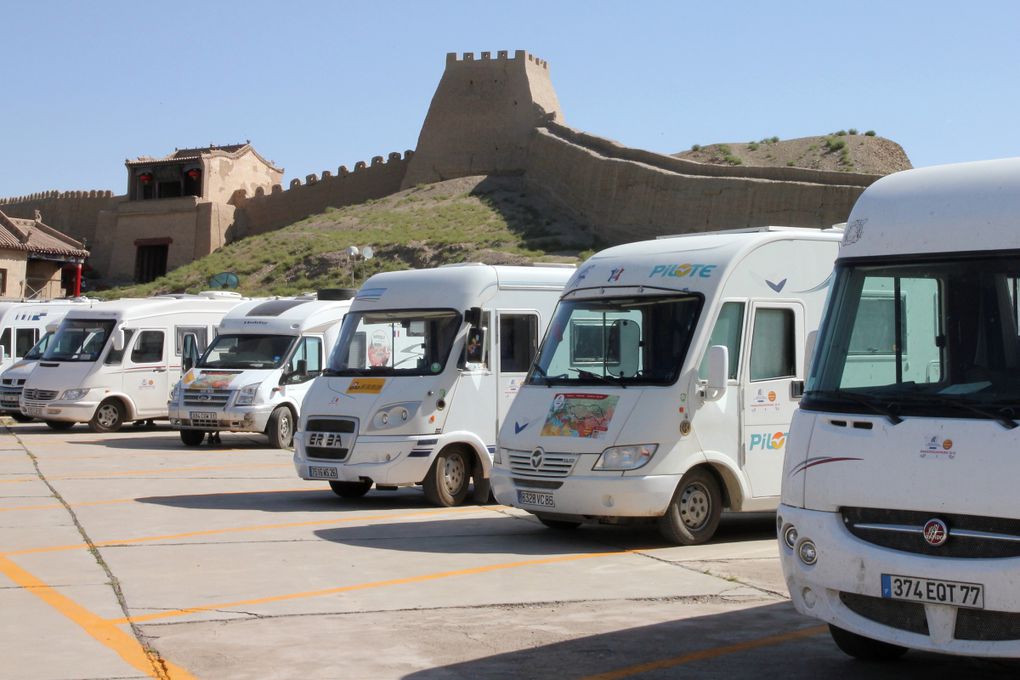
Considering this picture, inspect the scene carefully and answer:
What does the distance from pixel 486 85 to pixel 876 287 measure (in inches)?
2814

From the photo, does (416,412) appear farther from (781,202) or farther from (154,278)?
(154,278)

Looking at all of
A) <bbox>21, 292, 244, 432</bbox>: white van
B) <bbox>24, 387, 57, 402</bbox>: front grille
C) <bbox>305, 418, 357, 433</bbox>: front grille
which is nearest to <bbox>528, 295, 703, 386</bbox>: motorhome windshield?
<bbox>305, 418, 357, 433</bbox>: front grille

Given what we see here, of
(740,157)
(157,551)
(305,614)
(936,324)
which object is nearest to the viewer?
(936,324)

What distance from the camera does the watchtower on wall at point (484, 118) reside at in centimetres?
7494

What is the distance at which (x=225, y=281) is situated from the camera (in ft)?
222

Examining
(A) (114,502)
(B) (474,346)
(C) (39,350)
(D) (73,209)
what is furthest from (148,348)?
(D) (73,209)

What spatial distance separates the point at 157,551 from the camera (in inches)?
422

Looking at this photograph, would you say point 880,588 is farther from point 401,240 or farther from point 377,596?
point 401,240

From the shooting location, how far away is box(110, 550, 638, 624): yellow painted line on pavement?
8.27 m

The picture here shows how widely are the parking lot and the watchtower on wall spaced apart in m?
61.7

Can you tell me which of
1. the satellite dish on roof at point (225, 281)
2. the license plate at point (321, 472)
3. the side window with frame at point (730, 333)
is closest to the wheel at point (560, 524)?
the side window with frame at point (730, 333)

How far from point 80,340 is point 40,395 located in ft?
3.79

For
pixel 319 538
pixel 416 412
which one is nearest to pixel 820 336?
pixel 319 538

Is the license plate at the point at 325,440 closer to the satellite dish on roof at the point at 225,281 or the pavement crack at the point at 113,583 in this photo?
the pavement crack at the point at 113,583
